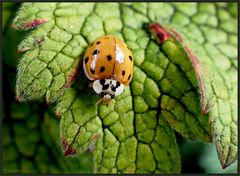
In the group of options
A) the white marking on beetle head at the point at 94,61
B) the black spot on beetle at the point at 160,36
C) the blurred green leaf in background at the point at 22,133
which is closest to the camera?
the white marking on beetle head at the point at 94,61

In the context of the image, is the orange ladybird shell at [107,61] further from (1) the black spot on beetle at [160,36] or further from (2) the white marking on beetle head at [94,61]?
(1) the black spot on beetle at [160,36]

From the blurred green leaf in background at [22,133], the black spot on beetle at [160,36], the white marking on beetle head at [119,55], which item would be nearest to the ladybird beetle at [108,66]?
the white marking on beetle head at [119,55]

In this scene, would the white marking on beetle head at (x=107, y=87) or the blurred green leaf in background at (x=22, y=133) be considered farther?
the blurred green leaf in background at (x=22, y=133)

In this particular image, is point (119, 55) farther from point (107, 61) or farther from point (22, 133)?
point (22, 133)

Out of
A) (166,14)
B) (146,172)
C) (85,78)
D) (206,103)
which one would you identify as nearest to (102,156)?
(146,172)

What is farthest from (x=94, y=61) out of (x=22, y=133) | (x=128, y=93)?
(x=22, y=133)

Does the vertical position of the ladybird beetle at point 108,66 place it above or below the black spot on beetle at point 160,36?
below
